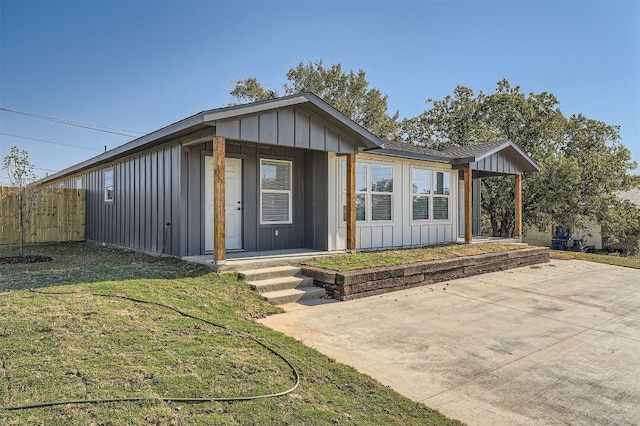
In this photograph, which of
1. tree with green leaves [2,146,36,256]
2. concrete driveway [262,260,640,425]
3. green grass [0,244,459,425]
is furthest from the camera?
tree with green leaves [2,146,36,256]

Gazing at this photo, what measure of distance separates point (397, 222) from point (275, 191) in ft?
11.3

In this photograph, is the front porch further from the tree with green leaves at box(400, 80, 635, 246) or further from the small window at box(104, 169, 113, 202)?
the tree with green leaves at box(400, 80, 635, 246)

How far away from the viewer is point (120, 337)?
137 inches

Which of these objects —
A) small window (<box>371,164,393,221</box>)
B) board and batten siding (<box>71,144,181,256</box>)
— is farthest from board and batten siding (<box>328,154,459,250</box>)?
board and batten siding (<box>71,144,181,256</box>)

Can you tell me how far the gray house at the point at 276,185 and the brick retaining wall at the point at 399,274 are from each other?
1.77 meters

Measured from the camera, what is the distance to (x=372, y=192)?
32.3 ft

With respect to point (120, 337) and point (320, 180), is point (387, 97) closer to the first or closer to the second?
point (320, 180)

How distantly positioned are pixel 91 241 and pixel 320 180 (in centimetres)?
862

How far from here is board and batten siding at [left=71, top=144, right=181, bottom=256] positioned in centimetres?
804

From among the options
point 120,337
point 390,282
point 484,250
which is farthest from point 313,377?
point 484,250

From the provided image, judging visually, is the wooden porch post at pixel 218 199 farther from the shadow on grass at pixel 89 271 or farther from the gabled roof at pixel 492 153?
the gabled roof at pixel 492 153

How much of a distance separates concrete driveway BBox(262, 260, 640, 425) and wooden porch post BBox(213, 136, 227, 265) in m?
1.81

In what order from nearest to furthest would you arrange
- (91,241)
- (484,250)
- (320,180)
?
1. (320,180)
2. (484,250)
3. (91,241)

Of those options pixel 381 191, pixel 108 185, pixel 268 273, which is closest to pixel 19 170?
pixel 108 185
